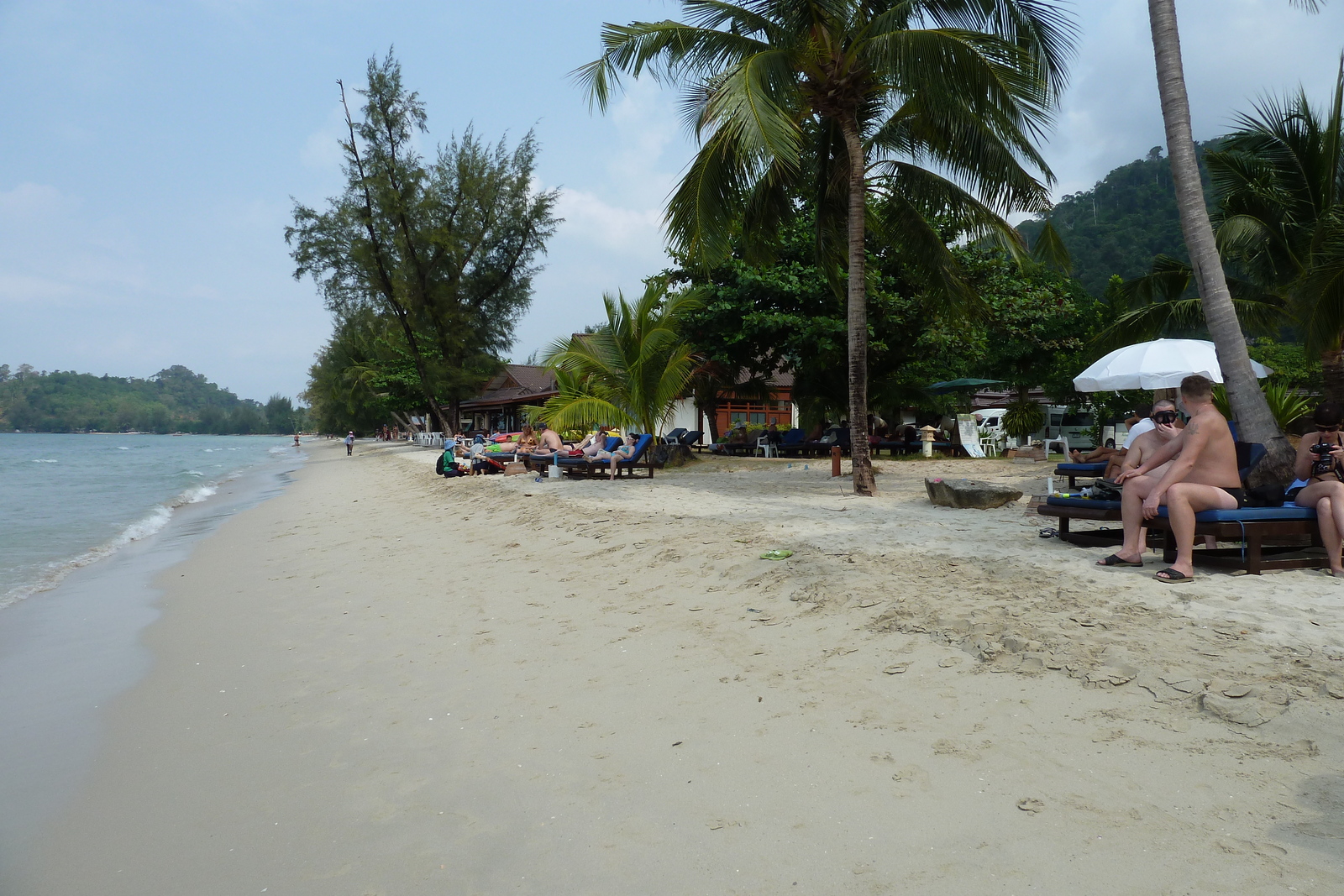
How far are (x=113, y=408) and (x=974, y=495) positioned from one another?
17874 centimetres

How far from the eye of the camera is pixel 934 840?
2398mm

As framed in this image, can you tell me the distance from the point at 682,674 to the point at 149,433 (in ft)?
634

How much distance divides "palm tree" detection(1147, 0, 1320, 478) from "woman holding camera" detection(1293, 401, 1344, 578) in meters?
1.18

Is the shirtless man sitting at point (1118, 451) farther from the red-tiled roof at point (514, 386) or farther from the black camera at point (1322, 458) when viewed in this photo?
the red-tiled roof at point (514, 386)

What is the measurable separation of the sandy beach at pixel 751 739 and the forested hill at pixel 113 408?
558 ft

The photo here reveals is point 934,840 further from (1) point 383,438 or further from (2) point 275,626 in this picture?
(1) point 383,438

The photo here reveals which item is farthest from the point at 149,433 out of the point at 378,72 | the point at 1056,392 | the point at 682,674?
the point at 682,674

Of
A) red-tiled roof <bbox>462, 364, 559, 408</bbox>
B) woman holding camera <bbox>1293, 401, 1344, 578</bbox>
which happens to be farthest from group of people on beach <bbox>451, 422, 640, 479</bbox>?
red-tiled roof <bbox>462, 364, 559, 408</bbox>

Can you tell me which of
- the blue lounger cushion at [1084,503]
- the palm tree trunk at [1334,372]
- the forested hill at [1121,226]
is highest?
the forested hill at [1121,226]

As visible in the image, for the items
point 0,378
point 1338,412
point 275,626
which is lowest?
point 275,626

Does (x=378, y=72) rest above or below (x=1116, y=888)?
above

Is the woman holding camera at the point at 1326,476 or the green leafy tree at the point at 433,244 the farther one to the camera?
the green leafy tree at the point at 433,244

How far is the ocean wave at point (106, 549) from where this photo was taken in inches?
310

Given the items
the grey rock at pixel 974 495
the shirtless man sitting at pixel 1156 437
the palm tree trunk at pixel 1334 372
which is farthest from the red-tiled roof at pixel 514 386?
the shirtless man sitting at pixel 1156 437
